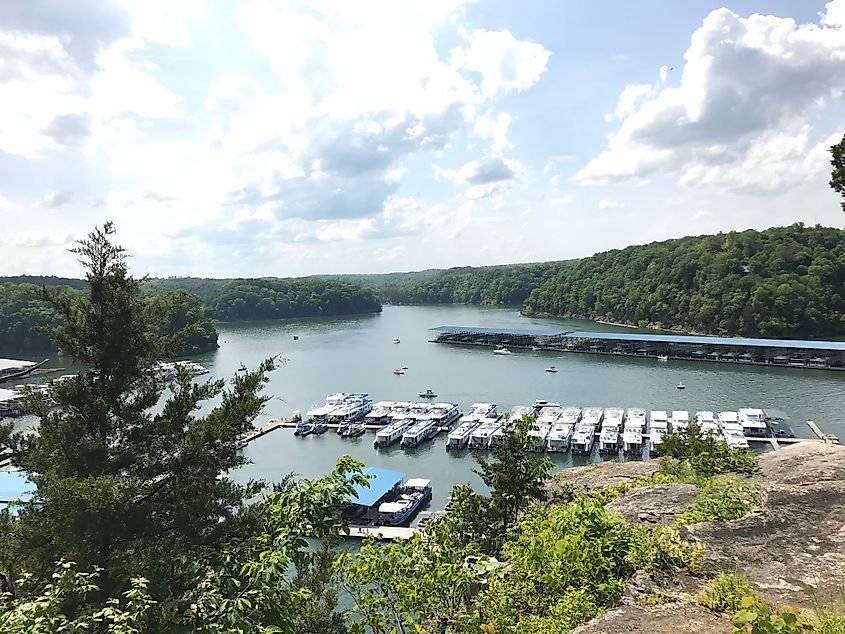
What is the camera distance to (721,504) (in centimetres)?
512

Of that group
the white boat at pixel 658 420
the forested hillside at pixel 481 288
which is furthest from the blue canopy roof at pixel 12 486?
the forested hillside at pixel 481 288

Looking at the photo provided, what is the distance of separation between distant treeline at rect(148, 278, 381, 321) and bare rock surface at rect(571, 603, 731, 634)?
90.6 metres

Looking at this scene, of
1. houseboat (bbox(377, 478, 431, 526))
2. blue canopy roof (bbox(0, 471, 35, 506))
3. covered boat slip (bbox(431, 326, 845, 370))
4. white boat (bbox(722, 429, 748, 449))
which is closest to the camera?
houseboat (bbox(377, 478, 431, 526))

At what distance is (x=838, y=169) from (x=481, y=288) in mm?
110854

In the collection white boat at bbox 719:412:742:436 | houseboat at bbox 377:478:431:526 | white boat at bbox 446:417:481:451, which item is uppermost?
white boat at bbox 719:412:742:436

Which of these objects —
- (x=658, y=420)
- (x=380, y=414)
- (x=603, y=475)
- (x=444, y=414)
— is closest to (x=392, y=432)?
(x=444, y=414)

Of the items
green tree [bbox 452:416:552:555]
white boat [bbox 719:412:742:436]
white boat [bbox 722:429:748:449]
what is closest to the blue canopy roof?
green tree [bbox 452:416:552:555]

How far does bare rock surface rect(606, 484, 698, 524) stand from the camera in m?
5.37

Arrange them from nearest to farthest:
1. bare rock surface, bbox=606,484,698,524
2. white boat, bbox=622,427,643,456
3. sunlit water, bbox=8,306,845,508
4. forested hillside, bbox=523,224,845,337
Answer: bare rock surface, bbox=606,484,698,524
white boat, bbox=622,427,643,456
sunlit water, bbox=8,306,845,508
forested hillside, bbox=523,224,845,337

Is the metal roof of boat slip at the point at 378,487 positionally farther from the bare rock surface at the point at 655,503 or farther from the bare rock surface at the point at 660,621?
the bare rock surface at the point at 660,621

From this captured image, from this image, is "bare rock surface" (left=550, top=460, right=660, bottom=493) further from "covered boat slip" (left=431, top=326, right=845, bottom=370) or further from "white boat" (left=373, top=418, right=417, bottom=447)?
"covered boat slip" (left=431, top=326, right=845, bottom=370)

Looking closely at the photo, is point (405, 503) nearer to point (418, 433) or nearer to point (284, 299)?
point (418, 433)

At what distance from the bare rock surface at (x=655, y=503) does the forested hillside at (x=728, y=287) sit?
55.7 meters

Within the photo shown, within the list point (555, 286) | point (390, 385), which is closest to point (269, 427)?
point (390, 385)
